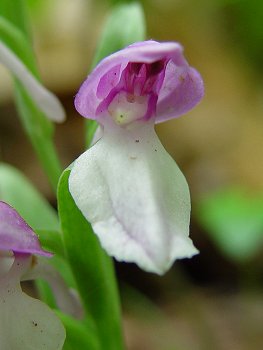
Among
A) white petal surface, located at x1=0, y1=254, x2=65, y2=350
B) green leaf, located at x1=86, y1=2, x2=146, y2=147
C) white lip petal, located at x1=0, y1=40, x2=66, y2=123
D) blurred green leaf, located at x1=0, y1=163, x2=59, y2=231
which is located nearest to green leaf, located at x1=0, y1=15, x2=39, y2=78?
white lip petal, located at x1=0, y1=40, x2=66, y2=123

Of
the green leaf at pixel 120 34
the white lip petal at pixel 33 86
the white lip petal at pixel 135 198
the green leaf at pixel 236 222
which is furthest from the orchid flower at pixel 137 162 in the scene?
the green leaf at pixel 236 222

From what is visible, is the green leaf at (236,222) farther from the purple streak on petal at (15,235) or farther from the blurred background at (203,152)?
the purple streak on petal at (15,235)

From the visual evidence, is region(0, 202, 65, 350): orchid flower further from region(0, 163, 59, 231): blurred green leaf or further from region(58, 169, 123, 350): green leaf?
region(0, 163, 59, 231): blurred green leaf

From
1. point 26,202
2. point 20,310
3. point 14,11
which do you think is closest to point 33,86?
point 14,11

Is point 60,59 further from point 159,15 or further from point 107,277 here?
point 107,277

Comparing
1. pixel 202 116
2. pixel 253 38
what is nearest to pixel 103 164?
pixel 202 116

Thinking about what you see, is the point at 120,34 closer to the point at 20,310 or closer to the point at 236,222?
the point at 20,310
